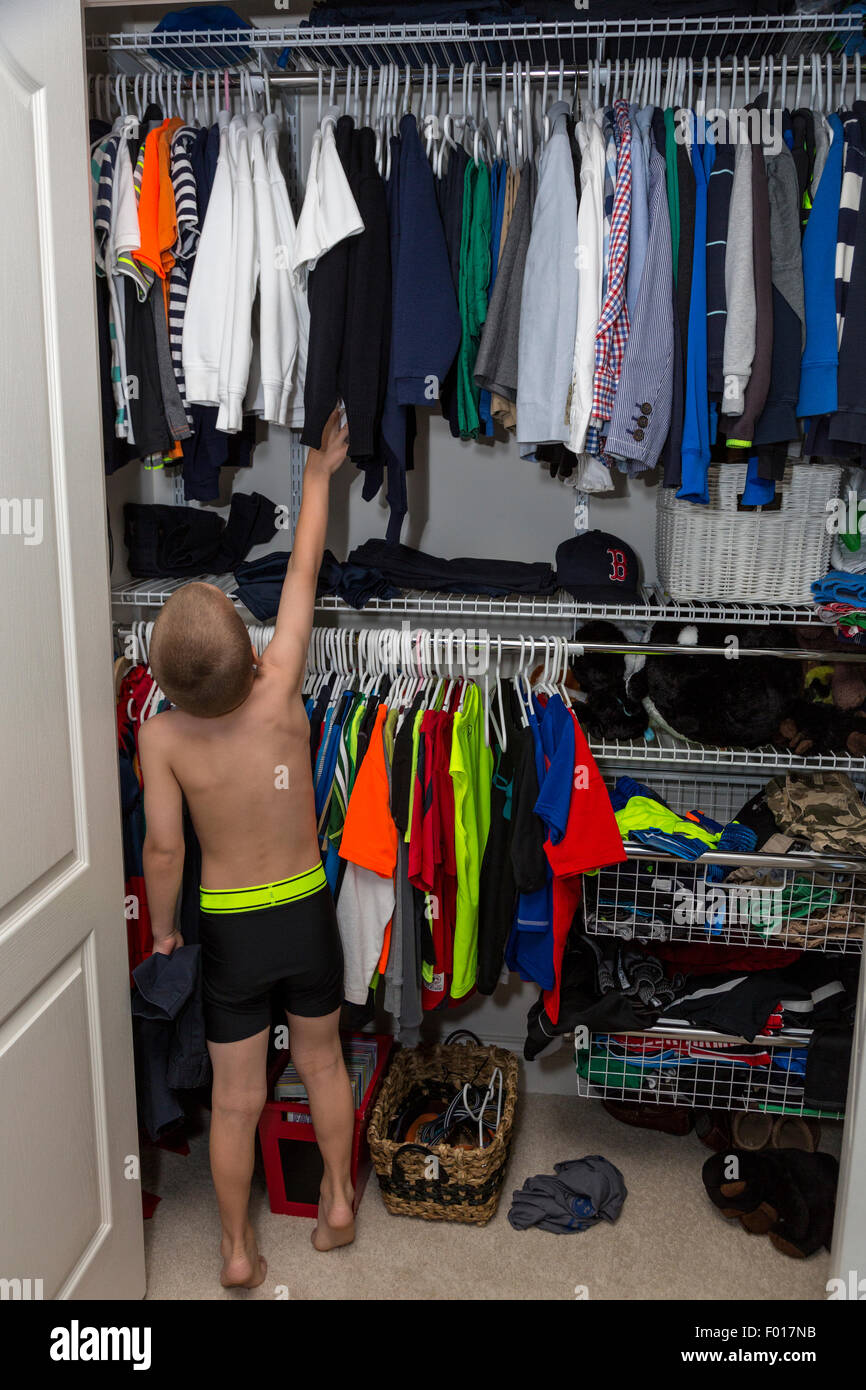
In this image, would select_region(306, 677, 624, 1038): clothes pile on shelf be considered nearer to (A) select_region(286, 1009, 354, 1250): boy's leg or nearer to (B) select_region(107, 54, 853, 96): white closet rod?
(A) select_region(286, 1009, 354, 1250): boy's leg

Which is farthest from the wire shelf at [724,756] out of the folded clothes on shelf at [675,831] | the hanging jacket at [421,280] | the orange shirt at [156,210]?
the orange shirt at [156,210]

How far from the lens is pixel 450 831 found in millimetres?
2410

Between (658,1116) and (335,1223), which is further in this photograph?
(658,1116)

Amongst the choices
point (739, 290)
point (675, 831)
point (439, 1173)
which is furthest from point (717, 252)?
point (439, 1173)

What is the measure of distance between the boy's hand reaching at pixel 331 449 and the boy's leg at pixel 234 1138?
121cm

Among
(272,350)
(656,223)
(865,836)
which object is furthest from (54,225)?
(865,836)

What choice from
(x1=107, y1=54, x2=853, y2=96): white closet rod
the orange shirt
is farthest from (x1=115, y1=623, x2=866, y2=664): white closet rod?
(x1=107, y1=54, x2=853, y2=96): white closet rod

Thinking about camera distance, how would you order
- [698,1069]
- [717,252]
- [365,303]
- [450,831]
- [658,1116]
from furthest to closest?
1. [658,1116]
2. [698,1069]
3. [450,831]
4. [365,303]
5. [717,252]

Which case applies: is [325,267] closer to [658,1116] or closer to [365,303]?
[365,303]

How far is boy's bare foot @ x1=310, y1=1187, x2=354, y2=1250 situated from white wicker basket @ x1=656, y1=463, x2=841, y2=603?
1581 millimetres

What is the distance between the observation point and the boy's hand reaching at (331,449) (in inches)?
89.3

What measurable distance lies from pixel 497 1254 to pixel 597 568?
159 cm

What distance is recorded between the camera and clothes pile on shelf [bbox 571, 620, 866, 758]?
2453mm

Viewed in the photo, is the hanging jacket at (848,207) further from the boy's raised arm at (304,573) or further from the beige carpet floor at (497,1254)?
the beige carpet floor at (497,1254)
